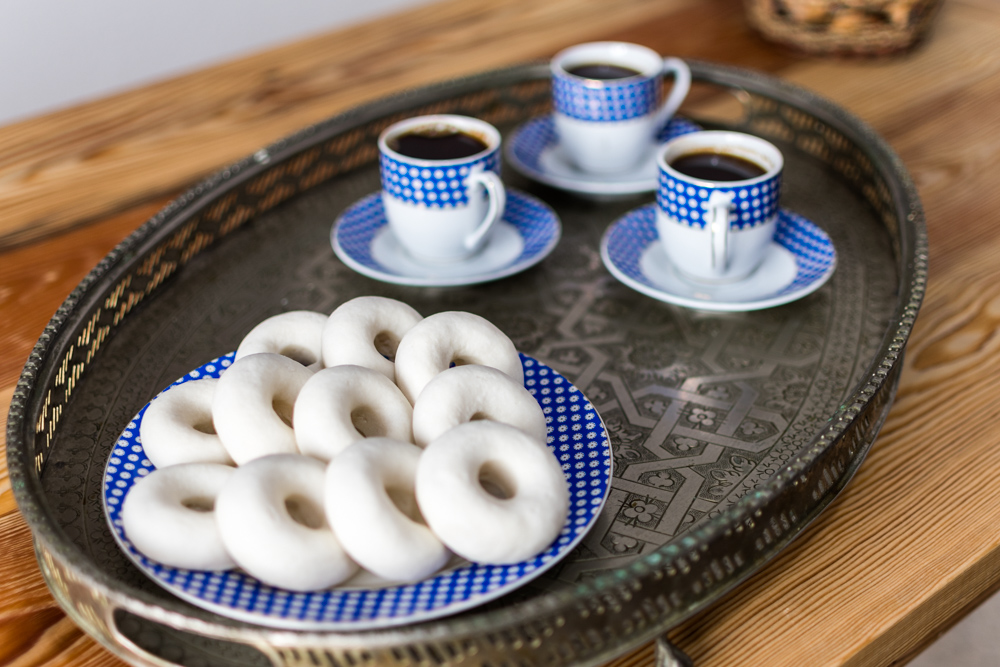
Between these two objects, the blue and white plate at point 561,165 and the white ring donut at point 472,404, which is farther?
the blue and white plate at point 561,165

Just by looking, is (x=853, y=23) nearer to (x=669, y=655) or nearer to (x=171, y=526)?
(x=669, y=655)

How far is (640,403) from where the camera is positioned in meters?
0.70

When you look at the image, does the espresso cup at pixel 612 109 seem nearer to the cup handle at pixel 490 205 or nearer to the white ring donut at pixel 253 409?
the cup handle at pixel 490 205

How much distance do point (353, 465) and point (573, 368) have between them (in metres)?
0.29

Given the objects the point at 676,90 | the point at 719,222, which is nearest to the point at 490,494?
the point at 719,222

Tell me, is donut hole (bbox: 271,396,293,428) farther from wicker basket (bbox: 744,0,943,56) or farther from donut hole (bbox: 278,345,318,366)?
wicker basket (bbox: 744,0,943,56)

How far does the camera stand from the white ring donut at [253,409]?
1.82 ft

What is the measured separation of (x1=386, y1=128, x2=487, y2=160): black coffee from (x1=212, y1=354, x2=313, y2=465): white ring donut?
0.34 m

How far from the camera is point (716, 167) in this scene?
85 cm

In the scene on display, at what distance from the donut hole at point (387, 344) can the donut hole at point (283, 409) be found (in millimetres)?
97

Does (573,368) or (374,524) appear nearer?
(374,524)

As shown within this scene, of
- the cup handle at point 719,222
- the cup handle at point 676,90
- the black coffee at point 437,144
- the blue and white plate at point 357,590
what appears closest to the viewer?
the blue and white plate at point 357,590

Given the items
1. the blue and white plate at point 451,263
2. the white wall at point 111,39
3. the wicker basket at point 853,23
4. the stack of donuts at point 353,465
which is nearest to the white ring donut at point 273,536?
the stack of donuts at point 353,465

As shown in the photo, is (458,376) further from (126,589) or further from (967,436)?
(967,436)
